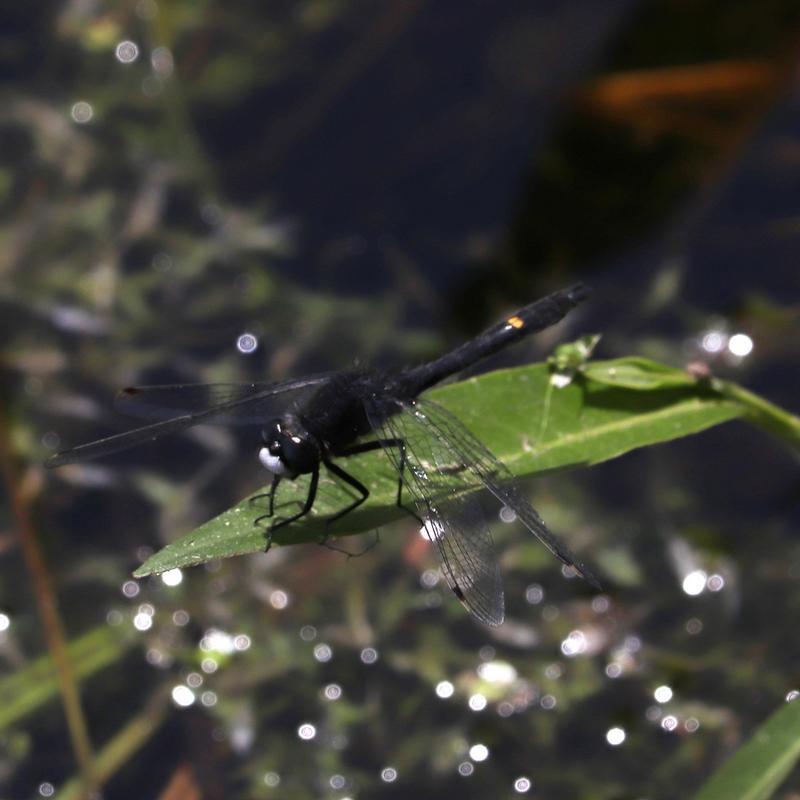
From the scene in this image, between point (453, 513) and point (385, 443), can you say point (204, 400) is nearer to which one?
point (385, 443)

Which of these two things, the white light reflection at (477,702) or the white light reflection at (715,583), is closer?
the white light reflection at (477,702)

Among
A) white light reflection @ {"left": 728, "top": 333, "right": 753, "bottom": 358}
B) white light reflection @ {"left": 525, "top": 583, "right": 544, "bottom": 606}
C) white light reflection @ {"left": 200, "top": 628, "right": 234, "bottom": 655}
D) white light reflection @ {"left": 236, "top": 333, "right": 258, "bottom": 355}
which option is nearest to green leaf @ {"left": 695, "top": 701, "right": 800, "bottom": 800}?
white light reflection @ {"left": 525, "top": 583, "right": 544, "bottom": 606}

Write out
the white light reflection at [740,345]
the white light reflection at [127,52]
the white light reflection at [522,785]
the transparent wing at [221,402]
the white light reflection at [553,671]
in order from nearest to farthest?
the transparent wing at [221,402] < the white light reflection at [522,785] < the white light reflection at [553,671] < the white light reflection at [740,345] < the white light reflection at [127,52]

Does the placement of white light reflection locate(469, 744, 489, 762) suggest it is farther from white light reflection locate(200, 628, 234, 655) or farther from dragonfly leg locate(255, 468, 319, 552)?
dragonfly leg locate(255, 468, 319, 552)

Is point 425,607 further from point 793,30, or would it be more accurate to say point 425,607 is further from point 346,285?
point 793,30

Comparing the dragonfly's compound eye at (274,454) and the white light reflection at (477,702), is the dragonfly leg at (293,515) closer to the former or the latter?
the dragonfly's compound eye at (274,454)

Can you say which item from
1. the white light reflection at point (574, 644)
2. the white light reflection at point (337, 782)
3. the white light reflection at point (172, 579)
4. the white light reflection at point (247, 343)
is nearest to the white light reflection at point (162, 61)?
the white light reflection at point (247, 343)
